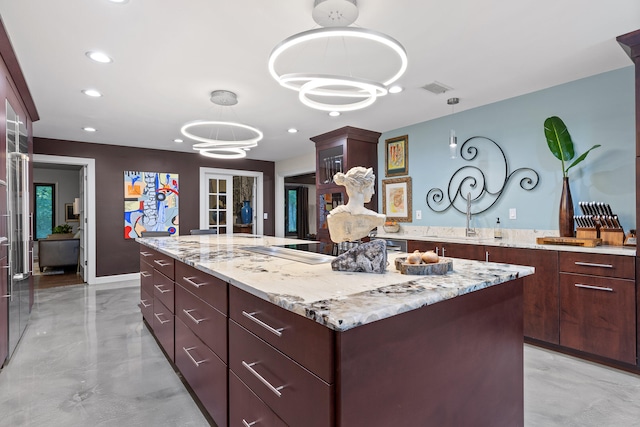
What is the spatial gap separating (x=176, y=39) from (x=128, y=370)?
231 cm

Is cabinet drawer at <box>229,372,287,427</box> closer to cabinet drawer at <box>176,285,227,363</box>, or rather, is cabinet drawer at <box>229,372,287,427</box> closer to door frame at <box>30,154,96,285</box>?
cabinet drawer at <box>176,285,227,363</box>

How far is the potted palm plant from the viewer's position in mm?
2881

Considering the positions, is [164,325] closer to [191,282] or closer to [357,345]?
[191,282]

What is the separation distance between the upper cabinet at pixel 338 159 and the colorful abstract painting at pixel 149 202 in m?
2.81

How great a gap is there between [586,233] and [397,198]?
2150 millimetres

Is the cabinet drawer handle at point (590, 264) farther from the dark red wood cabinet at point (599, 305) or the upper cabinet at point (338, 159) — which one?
the upper cabinet at point (338, 159)

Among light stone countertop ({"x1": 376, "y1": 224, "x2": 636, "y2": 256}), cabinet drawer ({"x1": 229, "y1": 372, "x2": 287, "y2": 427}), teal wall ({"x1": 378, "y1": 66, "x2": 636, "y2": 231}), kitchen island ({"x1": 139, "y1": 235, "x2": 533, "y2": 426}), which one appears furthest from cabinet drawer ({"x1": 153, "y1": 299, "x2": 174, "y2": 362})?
teal wall ({"x1": 378, "y1": 66, "x2": 636, "y2": 231})

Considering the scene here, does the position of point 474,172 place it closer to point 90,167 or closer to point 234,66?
point 234,66

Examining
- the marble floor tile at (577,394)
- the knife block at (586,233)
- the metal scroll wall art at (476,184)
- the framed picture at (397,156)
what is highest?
the framed picture at (397,156)

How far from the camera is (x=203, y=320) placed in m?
1.76

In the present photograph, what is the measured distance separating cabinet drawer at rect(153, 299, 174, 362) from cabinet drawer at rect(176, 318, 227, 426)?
0.18 metres

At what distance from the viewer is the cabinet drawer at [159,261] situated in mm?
2338

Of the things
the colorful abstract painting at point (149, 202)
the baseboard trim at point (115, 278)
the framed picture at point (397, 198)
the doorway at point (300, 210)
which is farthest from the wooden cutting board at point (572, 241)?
the doorway at point (300, 210)

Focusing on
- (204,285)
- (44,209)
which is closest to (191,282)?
(204,285)
